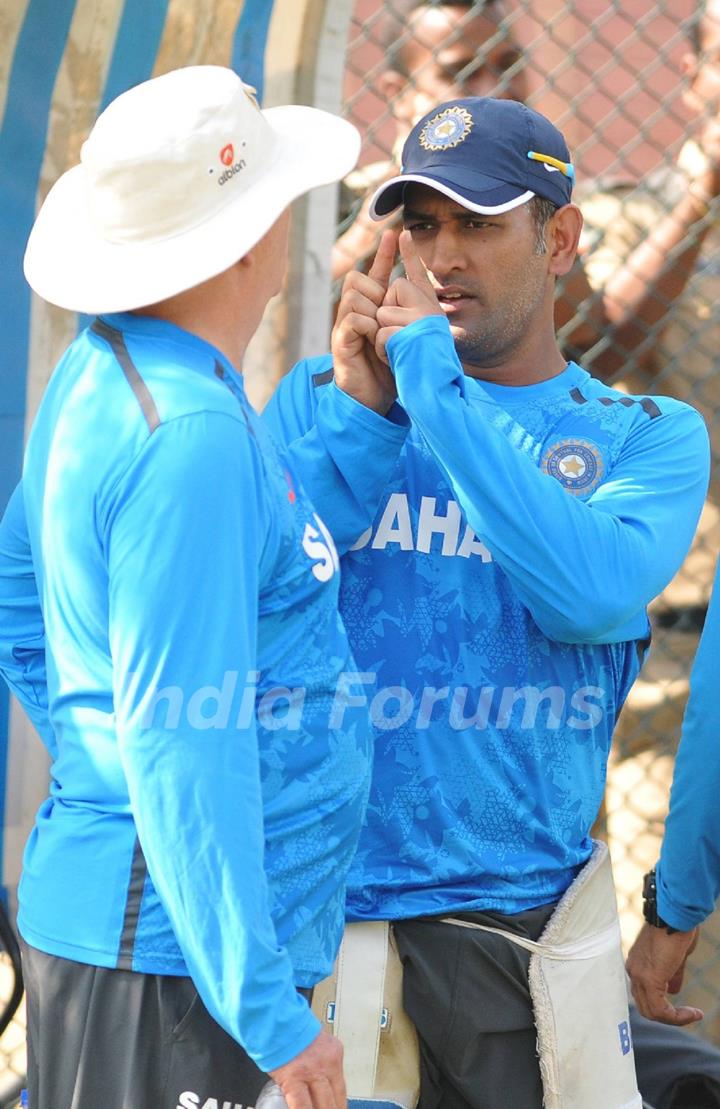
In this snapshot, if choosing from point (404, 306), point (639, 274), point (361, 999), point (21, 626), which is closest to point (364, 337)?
point (404, 306)

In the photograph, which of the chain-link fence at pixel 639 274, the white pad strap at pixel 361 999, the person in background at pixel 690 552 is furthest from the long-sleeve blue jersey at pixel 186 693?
the person in background at pixel 690 552

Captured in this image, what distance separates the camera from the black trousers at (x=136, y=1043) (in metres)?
1.53

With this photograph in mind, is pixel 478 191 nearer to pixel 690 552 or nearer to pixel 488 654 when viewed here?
pixel 488 654

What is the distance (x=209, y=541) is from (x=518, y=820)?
0.80 metres

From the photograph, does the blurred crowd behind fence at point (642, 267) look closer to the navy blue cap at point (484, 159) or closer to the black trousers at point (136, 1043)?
the navy blue cap at point (484, 159)

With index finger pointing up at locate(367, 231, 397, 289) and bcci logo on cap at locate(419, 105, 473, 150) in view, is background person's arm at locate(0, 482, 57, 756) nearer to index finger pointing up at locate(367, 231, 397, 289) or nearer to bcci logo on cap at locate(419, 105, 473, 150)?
index finger pointing up at locate(367, 231, 397, 289)

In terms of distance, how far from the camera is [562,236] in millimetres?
2236

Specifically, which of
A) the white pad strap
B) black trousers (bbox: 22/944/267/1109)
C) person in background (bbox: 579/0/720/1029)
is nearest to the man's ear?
the white pad strap

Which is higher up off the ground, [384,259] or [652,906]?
[384,259]

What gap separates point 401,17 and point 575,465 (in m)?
2.08

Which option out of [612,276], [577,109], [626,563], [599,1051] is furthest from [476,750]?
[577,109]

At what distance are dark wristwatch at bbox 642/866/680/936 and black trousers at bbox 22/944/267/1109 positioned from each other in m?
1.03

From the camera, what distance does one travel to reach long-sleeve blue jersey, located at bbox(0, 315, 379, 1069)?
1.41m

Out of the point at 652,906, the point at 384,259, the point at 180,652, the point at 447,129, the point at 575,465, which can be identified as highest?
the point at 447,129
